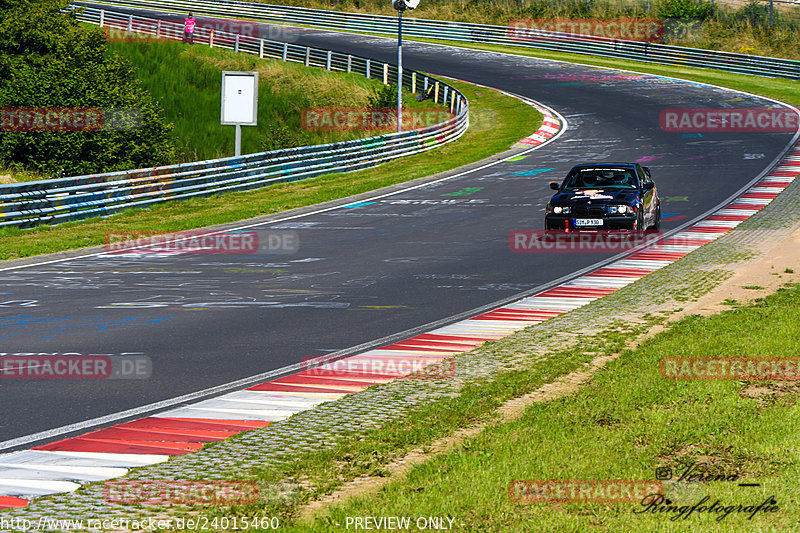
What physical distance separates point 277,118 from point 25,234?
28.4 meters

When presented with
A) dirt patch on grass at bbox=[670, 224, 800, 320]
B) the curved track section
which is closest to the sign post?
the curved track section

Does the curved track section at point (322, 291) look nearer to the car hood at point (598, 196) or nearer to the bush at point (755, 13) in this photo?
the car hood at point (598, 196)

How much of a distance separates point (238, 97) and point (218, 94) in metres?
20.9

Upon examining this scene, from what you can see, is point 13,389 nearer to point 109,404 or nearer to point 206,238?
point 109,404

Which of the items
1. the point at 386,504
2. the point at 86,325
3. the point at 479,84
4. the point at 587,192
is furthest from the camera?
the point at 479,84

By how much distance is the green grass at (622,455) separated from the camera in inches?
208

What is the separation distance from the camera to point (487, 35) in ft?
222

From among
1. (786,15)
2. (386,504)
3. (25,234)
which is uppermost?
(786,15)

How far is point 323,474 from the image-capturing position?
6.21m

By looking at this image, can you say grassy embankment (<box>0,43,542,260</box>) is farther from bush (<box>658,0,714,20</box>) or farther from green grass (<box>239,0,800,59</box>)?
bush (<box>658,0,714,20</box>)

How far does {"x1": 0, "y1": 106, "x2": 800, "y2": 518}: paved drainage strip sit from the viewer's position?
6.28 m

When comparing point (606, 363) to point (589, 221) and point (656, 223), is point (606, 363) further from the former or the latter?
point (656, 223)

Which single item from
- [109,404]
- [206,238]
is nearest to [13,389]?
[109,404]

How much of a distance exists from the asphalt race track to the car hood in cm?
151
